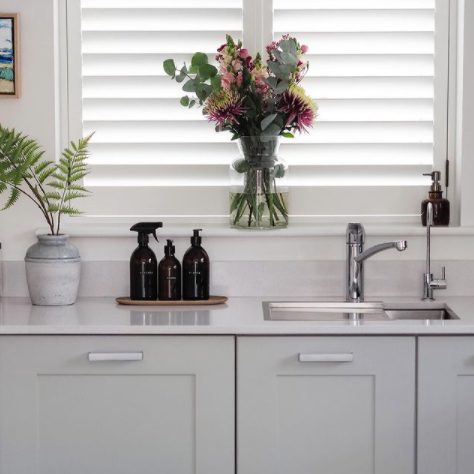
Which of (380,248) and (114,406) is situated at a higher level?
(380,248)

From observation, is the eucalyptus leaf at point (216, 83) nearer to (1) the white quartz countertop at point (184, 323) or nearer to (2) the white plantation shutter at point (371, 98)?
(2) the white plantation shutter at point (371, 98)

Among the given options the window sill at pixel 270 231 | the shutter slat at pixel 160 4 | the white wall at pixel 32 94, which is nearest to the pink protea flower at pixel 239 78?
the shutter slat at pixel 160 4

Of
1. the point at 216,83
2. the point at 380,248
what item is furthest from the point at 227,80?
the point at 380,248

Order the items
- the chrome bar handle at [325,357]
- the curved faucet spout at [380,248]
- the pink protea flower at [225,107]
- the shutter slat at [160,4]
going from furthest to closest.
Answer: the shutter slat at [160,4] < the pink protea flower at [225,107] < the curved faucet spout at [380,248] < the chrome bar handle at [325,357]

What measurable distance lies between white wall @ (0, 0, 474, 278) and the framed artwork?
28 mm

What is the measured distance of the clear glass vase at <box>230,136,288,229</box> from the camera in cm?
319

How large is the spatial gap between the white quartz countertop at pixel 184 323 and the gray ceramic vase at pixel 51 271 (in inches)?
1.8

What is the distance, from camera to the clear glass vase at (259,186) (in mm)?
3193

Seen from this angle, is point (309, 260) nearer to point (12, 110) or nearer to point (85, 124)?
point (85, 124)

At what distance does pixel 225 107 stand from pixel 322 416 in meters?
1.01

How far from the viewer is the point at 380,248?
3076 mm

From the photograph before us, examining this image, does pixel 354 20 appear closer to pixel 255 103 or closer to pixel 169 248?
pixel 255 103

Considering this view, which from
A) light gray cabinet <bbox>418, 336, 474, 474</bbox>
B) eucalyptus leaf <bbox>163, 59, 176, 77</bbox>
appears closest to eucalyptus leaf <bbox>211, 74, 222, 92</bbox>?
eucalyptus leaf <bbox>163, 59, 176, 77</bbox>

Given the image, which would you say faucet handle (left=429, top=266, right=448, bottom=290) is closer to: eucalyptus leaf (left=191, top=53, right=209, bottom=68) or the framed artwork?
eucalyptus leaf (left=191, top=53, right=209, bottom=68)
